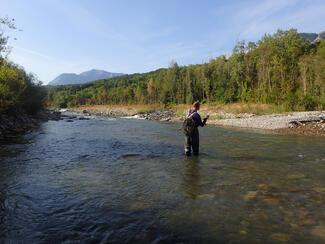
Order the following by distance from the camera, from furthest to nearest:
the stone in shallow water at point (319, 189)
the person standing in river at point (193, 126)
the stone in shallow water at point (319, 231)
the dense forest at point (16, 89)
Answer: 1. the dense forest at point (16, 89)
2. the person standing in river at point (193, 126)
3. the stone in shallow water at point (319, 189)
4. the stone in shallow water at point (319, 231)

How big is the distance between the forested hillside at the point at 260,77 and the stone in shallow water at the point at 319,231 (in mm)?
44187

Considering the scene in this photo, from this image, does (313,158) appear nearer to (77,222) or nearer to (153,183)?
(153,183)

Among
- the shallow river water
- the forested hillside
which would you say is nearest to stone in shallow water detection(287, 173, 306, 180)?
the shallow river water

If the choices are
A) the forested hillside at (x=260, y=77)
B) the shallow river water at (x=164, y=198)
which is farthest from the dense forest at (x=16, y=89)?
the forested hillside at (x=260, y=77)

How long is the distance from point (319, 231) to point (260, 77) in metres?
67.8

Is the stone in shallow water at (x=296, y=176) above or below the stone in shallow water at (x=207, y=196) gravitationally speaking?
above

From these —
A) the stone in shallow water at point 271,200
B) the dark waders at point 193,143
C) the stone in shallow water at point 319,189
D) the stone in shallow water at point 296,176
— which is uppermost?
the dark waders at point 193,143

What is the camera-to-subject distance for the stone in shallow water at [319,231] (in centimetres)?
723

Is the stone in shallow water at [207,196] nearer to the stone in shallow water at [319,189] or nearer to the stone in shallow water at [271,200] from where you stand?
the stone in shallow water at [271,200]

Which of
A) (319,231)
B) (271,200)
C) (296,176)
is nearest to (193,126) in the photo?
(296,176)

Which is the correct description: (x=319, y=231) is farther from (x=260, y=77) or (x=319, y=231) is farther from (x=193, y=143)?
(x=260, y=77)

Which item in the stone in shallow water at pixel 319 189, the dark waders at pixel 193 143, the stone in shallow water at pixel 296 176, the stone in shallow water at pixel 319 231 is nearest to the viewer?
the stone in shallow water at pixel 319 231

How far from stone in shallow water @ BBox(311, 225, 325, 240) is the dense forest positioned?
2607 centimetres

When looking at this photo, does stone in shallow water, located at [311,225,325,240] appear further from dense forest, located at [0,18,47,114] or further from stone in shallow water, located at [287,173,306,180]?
dense forest, located at [0,18,47,114]
